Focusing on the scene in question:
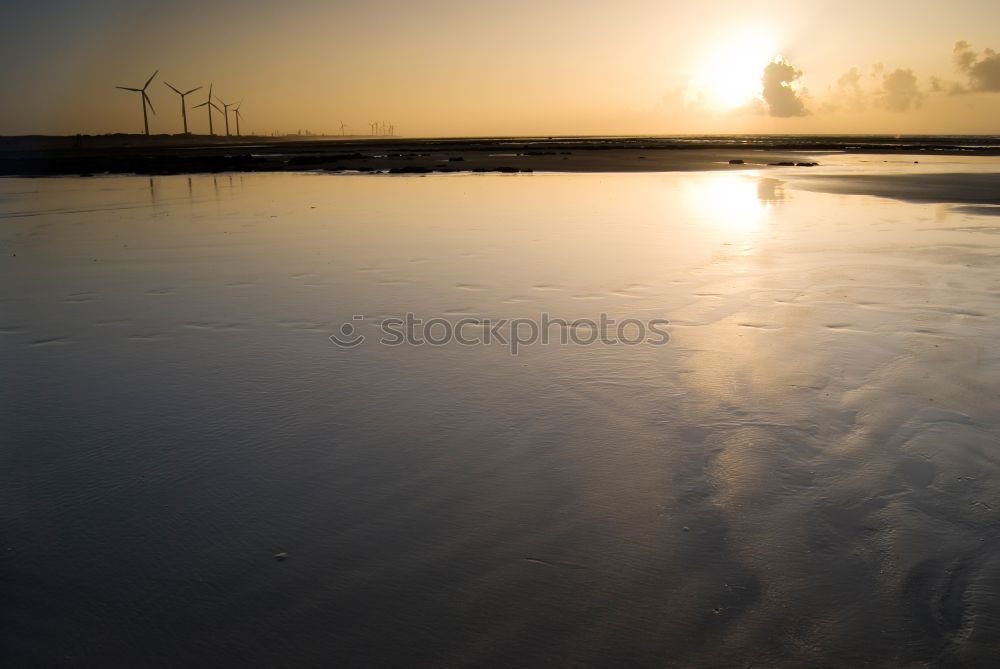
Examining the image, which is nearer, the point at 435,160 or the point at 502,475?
the point at 502,475

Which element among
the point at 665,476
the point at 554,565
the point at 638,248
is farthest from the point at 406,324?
the point at 638,248

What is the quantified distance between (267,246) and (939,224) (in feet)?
53.6

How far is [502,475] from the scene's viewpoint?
4789 mm

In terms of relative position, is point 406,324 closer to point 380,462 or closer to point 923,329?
point 380,462

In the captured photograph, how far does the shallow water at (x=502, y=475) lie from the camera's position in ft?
10.8

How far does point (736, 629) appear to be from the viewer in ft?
10.6

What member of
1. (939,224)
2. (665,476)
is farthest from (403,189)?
(665,476)

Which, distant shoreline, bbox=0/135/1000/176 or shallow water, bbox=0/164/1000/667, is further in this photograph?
distant shoreline, bbox=0/135/1000/176

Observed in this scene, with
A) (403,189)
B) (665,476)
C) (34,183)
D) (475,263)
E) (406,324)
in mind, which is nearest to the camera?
(665,476)

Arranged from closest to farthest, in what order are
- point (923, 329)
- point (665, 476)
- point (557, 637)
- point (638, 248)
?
point (557, 637) < point (665, 476) < point (923, 329) < point (638, 248)

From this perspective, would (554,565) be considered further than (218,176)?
No

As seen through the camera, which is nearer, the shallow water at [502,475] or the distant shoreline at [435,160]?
the shallow water at [502,475]

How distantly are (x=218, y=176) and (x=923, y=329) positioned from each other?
40.5 m

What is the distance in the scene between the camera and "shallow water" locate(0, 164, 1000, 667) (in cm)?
329
